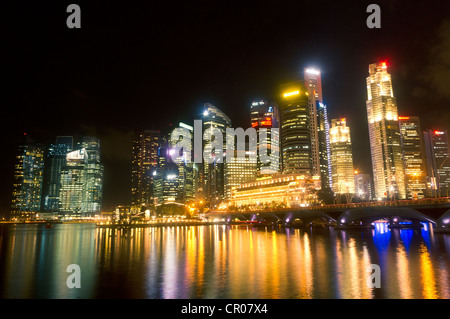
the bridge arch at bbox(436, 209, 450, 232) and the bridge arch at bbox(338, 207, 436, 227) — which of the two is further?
the bridge arch at bbox(338, 207, 436, 227)

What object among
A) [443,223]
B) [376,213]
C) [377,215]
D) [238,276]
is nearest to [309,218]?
[377,215]

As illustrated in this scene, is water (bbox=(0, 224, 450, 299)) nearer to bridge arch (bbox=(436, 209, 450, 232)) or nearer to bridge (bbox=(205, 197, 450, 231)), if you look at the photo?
bridge (bbox=(205, 197, 450, 231))

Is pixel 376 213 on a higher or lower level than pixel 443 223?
higher

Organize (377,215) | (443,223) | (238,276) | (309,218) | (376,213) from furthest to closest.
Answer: (309,218)
(377,215)
(376,213)
(443,223)
(238,276)

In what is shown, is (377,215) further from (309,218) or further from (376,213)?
(309,218)

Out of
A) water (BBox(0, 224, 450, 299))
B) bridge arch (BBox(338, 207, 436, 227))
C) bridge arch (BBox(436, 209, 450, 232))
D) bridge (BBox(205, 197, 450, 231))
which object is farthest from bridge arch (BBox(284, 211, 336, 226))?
water (BBox(0, 224, 450, 299))

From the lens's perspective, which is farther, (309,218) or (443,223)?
(309,218)

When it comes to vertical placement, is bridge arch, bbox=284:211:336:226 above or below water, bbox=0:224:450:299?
above

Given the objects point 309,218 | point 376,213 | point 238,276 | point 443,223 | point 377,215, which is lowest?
point 238,276

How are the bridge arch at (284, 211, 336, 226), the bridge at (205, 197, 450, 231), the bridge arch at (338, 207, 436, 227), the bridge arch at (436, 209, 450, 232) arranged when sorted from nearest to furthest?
the bridge arch at (436, 209, 450, 232) < the bridge at (205, 197, 450, 231) < the bridge arch at (338, 207, 436, 227) < the bridge arch at (284, 211, 336, 226)
